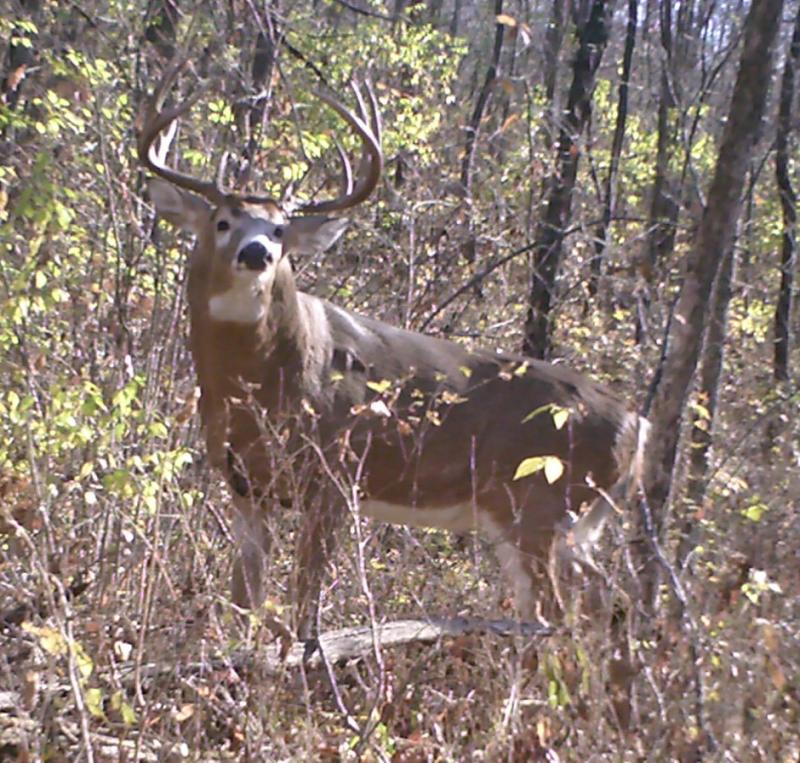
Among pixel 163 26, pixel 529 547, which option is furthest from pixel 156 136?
pixel 163 26

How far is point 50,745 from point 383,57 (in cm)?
870

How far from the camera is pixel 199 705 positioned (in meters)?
4.19

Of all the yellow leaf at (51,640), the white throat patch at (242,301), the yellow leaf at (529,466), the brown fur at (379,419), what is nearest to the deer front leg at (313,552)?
the brown fur at (379,419)

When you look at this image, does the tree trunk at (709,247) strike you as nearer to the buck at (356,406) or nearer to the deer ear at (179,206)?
the buck at (356,406)

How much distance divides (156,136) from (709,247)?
9.29ft

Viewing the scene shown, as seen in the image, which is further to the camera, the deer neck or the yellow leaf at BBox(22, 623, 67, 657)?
the deer neck

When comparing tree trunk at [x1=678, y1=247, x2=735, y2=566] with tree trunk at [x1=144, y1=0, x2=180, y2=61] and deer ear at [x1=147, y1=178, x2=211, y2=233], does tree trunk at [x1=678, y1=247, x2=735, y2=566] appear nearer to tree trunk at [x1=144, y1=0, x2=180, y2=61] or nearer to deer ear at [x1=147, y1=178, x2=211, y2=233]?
deer ear at [x1=147, y1=178, x2=211, y2=233]

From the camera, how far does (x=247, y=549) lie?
253 inches

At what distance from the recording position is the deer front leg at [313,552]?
584 centimetres

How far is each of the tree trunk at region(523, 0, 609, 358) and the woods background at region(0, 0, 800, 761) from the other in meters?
0.04

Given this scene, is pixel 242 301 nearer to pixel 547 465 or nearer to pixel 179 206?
pixel 179 206

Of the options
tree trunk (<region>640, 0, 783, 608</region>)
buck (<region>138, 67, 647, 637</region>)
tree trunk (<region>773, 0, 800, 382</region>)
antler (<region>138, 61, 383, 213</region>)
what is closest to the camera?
tree trunk (<region>640, 0, 783, 608</region>)

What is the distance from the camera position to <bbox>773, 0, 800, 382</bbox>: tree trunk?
11984mm

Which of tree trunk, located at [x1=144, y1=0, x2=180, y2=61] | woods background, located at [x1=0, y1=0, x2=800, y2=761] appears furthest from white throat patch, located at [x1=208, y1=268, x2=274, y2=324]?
tree trunk, located at [x1=144, y1=0, x2=180, y2=61]
